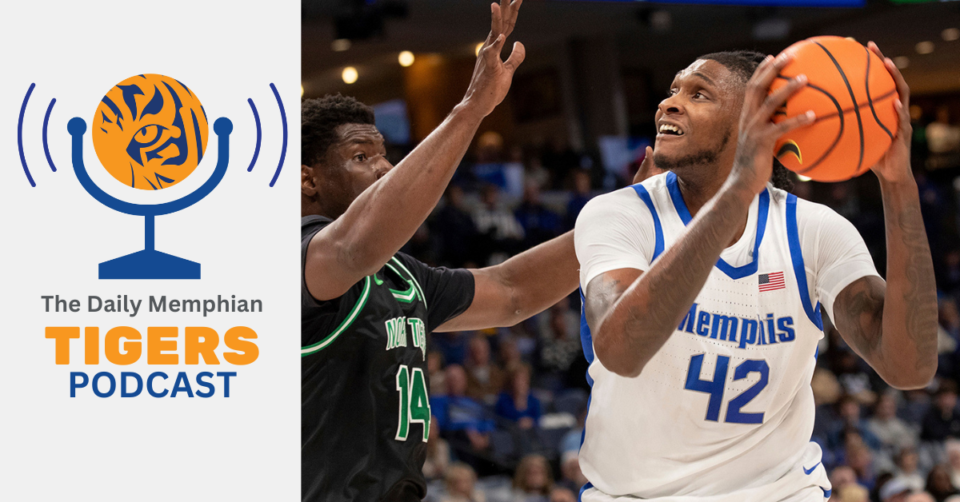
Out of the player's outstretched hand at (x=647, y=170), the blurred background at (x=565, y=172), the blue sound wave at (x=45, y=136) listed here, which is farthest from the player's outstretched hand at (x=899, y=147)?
the blurred background at (x=565, y=172)

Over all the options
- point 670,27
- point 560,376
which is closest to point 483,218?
point 560,376

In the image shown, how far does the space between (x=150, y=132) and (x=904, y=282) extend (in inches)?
83.5

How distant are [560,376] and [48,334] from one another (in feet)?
27.3

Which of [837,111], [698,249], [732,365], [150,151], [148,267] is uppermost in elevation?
[837,111]

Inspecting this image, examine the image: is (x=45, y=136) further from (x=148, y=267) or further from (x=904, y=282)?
(x=904, y=282)

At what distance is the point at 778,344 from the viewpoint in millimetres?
2674

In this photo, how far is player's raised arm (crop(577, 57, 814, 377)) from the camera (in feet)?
7.28

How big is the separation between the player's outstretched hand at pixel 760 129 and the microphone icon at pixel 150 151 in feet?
4.76

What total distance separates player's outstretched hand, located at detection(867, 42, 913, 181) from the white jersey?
27cm

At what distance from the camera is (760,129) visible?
2.21 meters

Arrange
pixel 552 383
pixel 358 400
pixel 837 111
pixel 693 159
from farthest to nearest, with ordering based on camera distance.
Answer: pixel 552 383, pixel 358 400, pixel 693 159, pixel 837 111

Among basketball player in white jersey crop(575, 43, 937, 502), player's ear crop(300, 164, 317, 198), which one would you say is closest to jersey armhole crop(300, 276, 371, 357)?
player's ear crop(300, 164, 317, 198)

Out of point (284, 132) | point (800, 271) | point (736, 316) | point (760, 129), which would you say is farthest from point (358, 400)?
point (760, 129)

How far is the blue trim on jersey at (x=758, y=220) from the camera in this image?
8.91 feet
